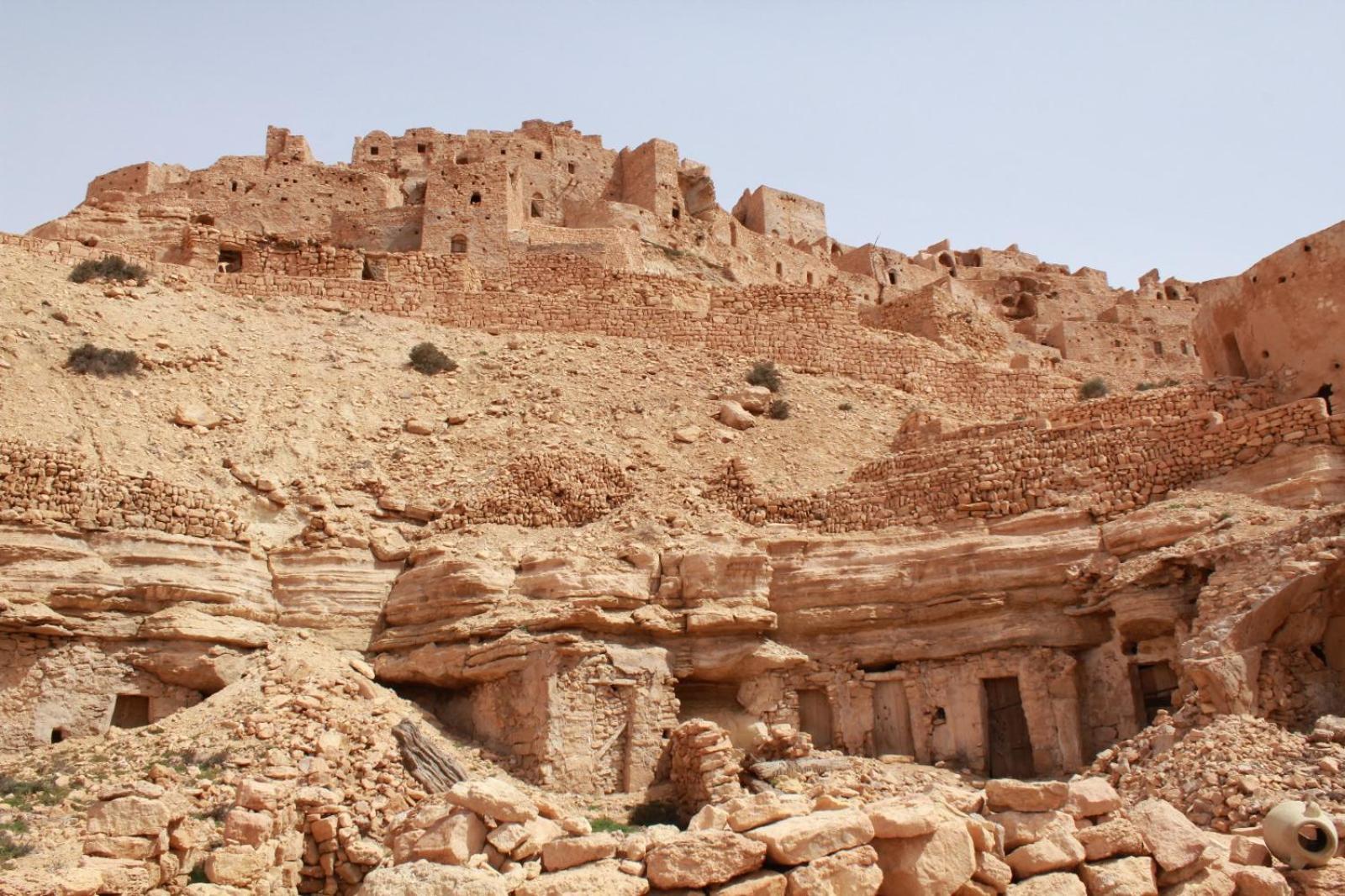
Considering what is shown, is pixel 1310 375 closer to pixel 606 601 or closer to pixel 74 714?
pixel 606 601

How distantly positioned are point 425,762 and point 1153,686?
758 centimetres

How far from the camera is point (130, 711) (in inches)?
485

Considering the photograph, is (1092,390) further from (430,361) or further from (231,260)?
(231,260)

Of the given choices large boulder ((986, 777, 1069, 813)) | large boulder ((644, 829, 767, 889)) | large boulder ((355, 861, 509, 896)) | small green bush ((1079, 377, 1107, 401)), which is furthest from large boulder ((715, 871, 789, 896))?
small green bush ((1079, 377, 1107, 401))

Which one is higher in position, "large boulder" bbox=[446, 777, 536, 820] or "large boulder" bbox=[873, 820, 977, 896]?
"large boulder" bbox=[446, 777, 536, 820]

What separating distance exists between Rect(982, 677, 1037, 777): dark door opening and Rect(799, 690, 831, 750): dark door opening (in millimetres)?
1799

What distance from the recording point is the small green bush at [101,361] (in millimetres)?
16156

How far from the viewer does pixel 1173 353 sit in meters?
33.0

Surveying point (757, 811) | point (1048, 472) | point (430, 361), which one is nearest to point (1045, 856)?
point (757, 811)

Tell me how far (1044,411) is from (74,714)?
15481 mm

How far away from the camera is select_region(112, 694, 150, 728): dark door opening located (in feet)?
40.0

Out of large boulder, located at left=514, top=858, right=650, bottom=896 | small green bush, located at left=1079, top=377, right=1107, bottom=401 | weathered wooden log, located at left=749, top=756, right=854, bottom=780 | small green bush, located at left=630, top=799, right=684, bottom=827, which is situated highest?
small green bush, located at left=1079, top=377, right=1107, bottom=401

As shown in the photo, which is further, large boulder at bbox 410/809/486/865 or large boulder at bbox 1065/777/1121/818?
large boulder at bbox 1065/777/1121/818

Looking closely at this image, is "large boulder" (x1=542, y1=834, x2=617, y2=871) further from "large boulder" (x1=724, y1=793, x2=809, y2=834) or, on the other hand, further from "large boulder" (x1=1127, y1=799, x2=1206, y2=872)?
"large boulder" (x1=1127, y1=799, x2=1206, y2=872)
